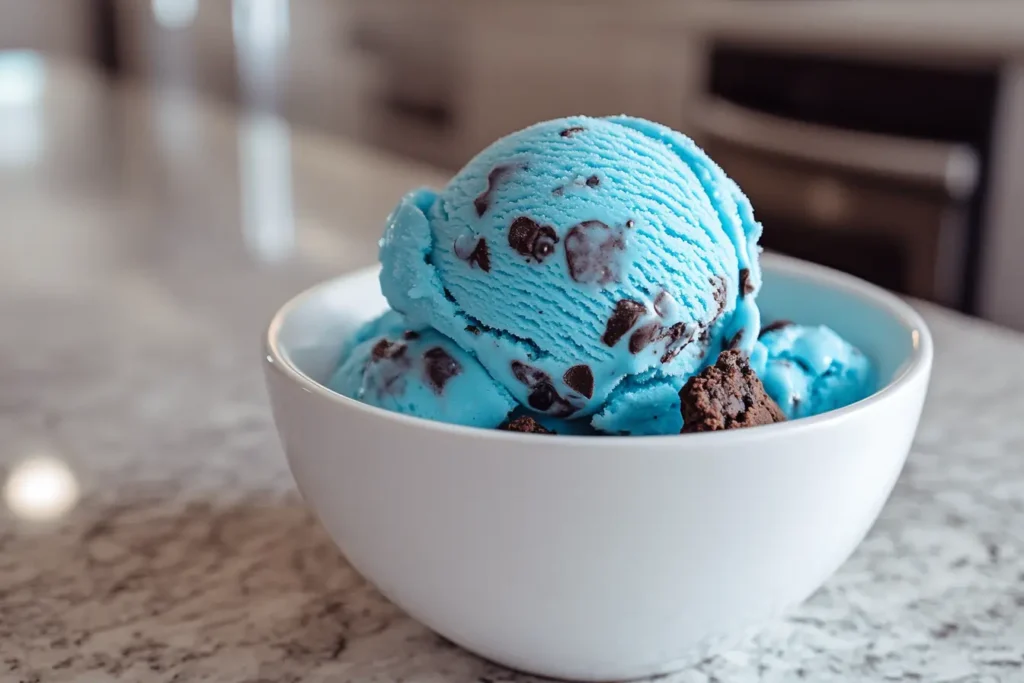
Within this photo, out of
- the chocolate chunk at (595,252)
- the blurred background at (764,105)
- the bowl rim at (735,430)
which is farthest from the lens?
the blurred background at (764,105)

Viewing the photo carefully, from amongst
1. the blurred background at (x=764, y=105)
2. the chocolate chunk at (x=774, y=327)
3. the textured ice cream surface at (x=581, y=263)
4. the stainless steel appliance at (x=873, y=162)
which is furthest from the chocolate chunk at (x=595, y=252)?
the stainless steel appliance at (x=873, y=162)

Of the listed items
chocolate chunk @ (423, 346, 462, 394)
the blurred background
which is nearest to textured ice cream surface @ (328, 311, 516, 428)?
chocolate chunk @ (423, 346, 462, 394)

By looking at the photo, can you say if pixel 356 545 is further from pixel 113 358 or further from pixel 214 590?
pixel 113 358

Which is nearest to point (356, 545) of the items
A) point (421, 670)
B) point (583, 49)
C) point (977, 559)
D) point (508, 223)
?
point (421, 670)

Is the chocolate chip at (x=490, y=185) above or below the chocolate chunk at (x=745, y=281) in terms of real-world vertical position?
above

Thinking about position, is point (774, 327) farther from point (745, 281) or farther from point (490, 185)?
point (490, 185)

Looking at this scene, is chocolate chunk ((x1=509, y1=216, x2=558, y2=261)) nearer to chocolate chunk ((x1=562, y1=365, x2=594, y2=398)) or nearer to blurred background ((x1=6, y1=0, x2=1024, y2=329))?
chocolate chunk ((x1=562, y1=365, x2=594, y2=398))

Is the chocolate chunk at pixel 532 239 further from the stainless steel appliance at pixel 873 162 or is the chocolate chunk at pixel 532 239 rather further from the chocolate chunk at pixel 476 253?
the stainless steel appliance at pixel 873 162

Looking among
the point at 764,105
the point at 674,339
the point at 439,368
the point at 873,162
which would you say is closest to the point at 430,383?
the point at 439,368
